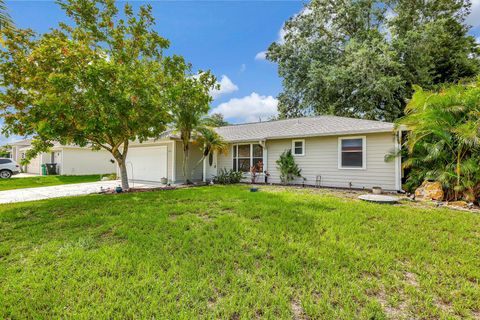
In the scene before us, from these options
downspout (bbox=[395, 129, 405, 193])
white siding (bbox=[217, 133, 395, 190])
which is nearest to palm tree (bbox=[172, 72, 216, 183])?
white siding (bbox=[217, 133, 395, 190])

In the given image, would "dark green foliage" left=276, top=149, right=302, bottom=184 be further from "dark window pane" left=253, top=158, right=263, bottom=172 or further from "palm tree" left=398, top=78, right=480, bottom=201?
"palm tree" left=398, top=78, right=480, bottom=201

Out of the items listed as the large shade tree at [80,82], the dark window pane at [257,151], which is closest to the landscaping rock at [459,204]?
the dark window pane at [257,151]

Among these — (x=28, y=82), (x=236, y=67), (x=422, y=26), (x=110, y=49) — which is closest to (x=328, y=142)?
(x=236, y=67)

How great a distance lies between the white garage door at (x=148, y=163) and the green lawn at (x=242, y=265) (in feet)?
26.3

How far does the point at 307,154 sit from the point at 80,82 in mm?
9489

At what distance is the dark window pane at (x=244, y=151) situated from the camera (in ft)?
43.2

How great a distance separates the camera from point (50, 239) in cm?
434

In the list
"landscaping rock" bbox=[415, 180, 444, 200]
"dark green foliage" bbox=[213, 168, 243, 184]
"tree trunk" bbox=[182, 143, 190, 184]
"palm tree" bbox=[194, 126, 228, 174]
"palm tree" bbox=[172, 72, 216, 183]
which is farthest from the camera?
"dark green foliage" bbox=[213, 168, 243, 184]

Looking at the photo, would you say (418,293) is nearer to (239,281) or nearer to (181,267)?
(239,281)

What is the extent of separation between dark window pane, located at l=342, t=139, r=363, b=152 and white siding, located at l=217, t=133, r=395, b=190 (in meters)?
0.29

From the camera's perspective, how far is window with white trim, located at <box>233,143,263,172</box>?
1277cm

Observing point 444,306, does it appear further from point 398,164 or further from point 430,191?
point 398,164

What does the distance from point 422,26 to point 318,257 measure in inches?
803

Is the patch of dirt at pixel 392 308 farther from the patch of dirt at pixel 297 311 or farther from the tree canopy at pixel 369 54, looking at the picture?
the tree canopy at pixel 369 54
